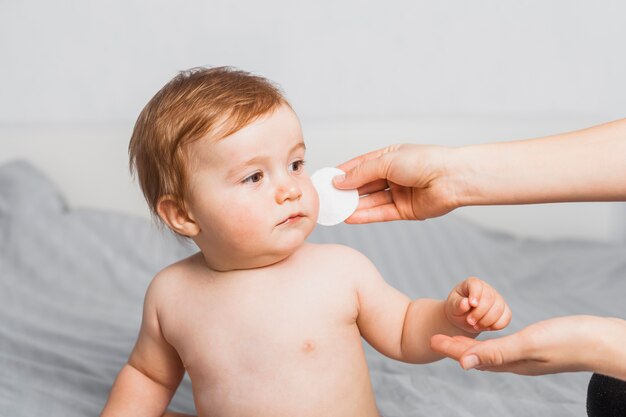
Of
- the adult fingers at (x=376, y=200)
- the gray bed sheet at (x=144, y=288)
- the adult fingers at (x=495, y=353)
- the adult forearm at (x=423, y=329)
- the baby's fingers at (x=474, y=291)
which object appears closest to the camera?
the adult fingers at (x=495, y=353)

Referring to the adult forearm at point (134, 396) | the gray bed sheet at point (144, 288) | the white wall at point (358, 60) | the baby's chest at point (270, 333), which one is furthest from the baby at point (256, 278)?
the white wall at point (358, 60)

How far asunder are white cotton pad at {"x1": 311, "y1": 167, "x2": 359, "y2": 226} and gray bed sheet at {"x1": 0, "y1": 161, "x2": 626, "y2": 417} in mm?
406

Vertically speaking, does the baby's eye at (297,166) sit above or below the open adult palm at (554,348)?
above

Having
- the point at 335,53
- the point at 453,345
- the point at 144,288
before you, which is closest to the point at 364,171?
the point at 453,345

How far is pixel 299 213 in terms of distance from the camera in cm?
115

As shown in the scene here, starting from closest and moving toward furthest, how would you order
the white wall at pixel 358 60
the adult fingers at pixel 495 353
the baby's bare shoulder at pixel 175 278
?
the adult fingers at pixel 495 353 < the baby's bare shoulder at pixel 175 278 < the white wall at pixel 358 60

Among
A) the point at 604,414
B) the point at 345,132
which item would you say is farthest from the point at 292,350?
the point at 345,132

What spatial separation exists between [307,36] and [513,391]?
4.20 ft

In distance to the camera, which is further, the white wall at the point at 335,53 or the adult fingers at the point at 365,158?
the white wall at the point at 335,53

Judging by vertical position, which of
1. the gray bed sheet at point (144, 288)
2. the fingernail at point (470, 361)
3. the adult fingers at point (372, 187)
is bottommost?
the gray bed sheet at point (144, 288)

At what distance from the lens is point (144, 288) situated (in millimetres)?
2082

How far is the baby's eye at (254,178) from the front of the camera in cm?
114

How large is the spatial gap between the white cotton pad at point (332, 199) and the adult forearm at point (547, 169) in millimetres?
175

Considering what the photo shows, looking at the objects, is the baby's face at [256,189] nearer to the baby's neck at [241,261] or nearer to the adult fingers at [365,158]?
the baby's neck at [241,261]
